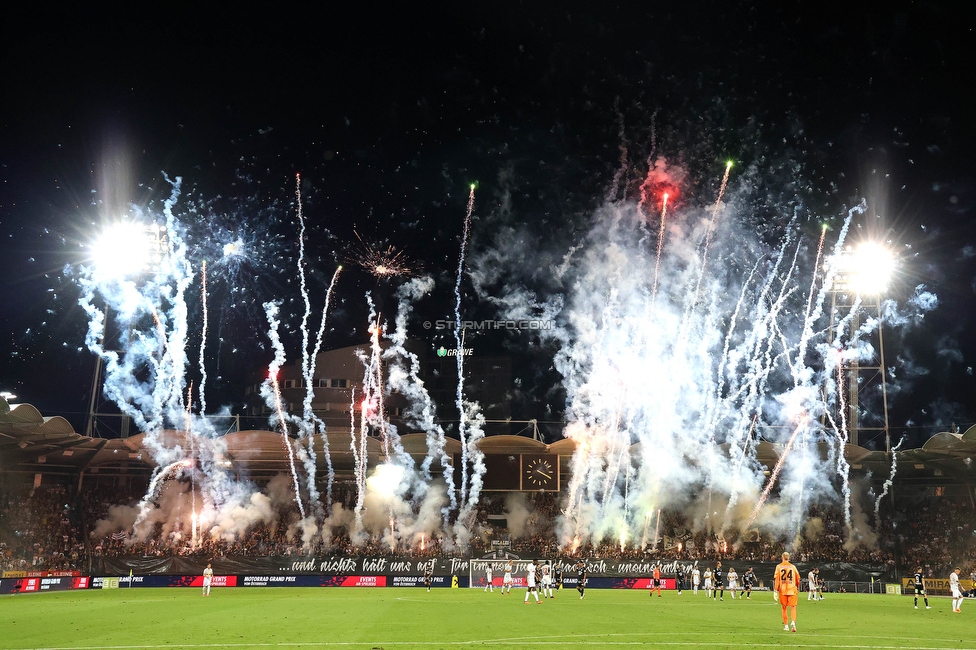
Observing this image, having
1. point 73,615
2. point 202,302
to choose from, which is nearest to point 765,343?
point 202,302

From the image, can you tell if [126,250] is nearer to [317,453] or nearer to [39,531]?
[317,453]

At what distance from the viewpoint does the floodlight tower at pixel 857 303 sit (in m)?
50.8

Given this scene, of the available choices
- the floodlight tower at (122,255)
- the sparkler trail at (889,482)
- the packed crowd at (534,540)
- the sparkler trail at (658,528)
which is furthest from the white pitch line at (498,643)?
the sparkler trail at (658,528)

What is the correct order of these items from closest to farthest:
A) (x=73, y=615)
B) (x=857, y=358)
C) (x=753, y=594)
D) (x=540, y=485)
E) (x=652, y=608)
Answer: (x=73, y=615), (x=652, y=608), (x=753, y=594), (x=540, y=485), (x=857, y=358)

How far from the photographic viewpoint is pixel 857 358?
52.9 metres

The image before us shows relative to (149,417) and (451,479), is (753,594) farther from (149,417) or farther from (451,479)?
(149,417)

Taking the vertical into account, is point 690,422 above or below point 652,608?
above

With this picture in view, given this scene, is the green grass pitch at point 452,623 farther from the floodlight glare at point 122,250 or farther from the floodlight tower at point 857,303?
the floodlight glare at point 122,250

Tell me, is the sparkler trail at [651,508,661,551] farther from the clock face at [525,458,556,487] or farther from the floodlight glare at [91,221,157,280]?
the floodlight glare at [91,221,157,280]

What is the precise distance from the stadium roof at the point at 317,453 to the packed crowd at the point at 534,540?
6.62ft

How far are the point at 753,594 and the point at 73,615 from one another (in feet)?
109

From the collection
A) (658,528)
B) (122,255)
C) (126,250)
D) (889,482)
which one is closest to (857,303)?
(889,482)

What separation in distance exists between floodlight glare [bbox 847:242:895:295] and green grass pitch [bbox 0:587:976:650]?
22.0 meters

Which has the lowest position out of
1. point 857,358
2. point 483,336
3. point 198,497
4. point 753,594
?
point 753,594
